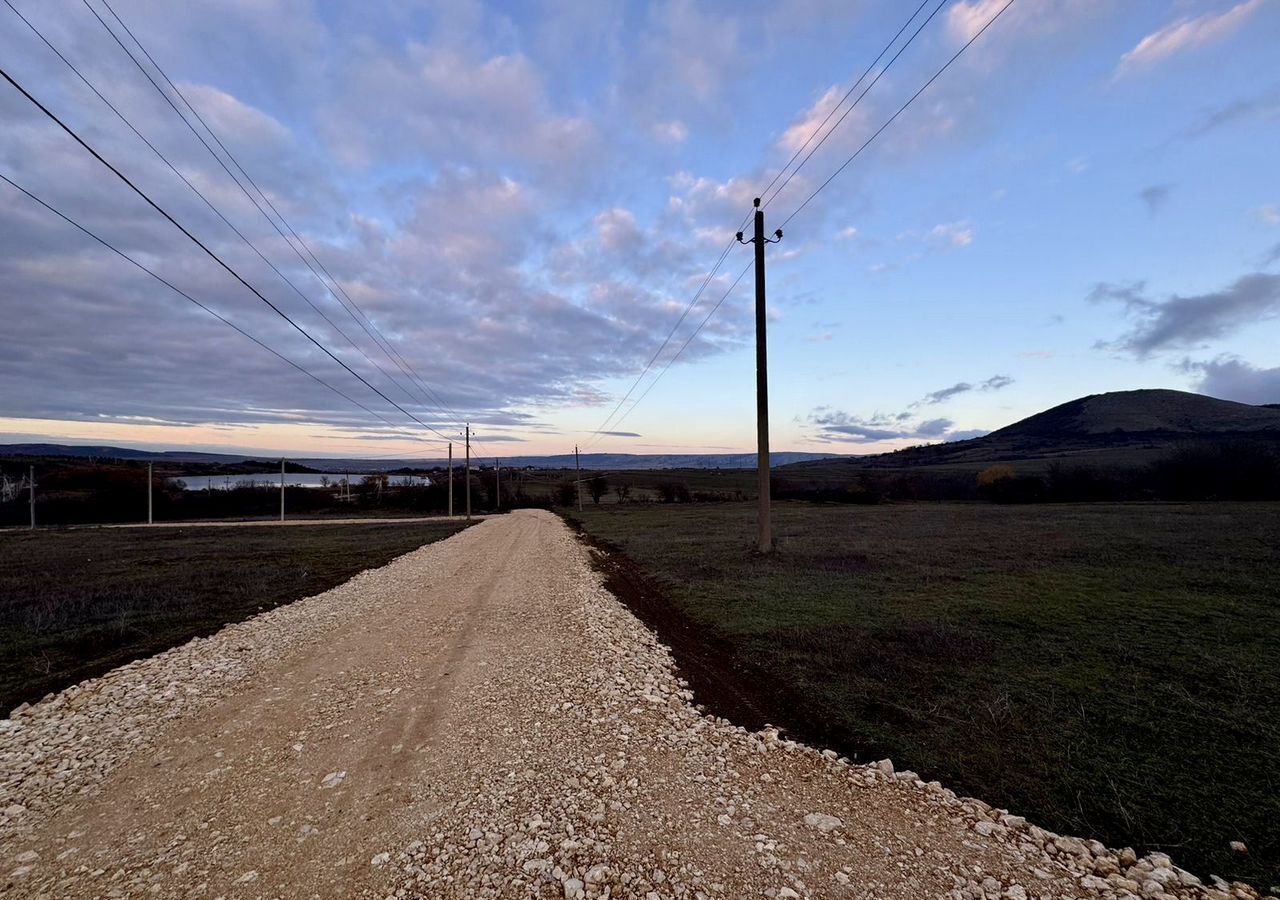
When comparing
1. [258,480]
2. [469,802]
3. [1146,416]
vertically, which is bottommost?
[469,802]

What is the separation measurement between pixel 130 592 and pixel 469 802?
1416 centimetres

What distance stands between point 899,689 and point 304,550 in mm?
24216

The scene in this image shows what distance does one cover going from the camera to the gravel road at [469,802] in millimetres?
3484

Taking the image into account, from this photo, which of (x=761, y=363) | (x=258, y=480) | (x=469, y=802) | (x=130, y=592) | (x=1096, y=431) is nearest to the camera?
(x=469, y=802)

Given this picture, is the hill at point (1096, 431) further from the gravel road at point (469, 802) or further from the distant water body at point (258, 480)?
the gravel road at point (469, 802)

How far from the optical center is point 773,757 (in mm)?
5211

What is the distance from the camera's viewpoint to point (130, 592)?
43.8ft

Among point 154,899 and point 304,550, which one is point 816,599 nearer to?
point 154,899

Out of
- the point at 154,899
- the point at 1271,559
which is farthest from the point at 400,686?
the point at 1271,559

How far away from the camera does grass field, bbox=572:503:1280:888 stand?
442cm

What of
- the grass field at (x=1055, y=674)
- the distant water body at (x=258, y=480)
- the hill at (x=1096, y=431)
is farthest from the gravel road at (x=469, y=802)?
the hill at (x=1096, y=431)

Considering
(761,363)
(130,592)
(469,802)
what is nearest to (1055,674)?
(469,802)

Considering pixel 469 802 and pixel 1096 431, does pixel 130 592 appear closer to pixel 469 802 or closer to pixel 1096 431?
pixel 469 802

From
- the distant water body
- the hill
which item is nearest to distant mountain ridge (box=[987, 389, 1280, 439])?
the hill
